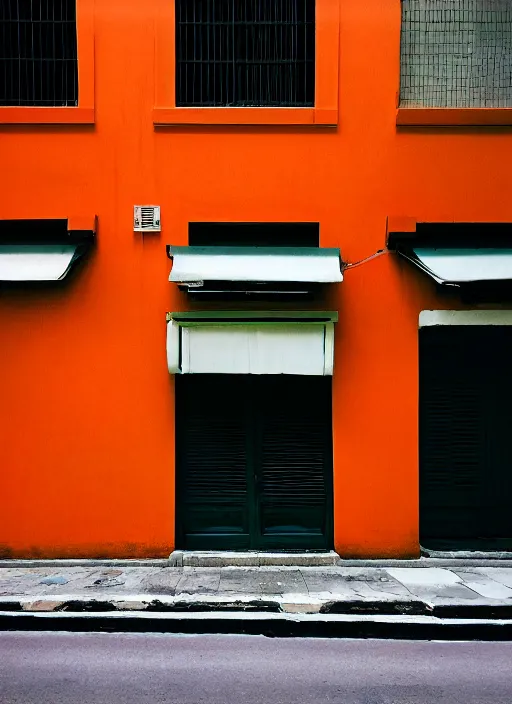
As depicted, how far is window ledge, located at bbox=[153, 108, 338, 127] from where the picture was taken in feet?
26.0

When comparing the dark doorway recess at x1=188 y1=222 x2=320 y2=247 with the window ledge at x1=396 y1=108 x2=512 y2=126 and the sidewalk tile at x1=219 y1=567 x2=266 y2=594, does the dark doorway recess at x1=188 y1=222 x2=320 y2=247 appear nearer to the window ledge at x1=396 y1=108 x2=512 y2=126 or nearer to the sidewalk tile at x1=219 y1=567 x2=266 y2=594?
the window ledge at x1=396 y1=108 x2=512 y2=126

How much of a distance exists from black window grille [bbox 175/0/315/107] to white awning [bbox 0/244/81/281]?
276cm

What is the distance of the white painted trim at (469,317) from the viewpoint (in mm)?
7914

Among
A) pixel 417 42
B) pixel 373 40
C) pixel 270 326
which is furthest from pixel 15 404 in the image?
pixel 417 42

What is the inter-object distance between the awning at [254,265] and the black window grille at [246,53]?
7.46 ft

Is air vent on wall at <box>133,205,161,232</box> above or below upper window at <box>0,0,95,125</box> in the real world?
below

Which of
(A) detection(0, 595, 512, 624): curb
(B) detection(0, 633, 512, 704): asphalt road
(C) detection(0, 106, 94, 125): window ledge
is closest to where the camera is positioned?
(B) detection(0, 633, 512, 704): asphalt road

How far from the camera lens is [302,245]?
8.26m

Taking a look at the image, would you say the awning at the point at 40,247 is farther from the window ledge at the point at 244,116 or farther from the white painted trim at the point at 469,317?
the white painted trim at the point at 469,317

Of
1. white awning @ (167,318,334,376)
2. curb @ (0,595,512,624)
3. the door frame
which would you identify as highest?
the door frame

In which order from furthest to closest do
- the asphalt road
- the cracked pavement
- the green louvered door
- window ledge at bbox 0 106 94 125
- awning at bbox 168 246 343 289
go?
1. the green louvered door
2. window ledge at bbox 0 106 94 125
3. awning at bbox 168 246 343 289
4. the cracked pavement
5. the asphalt road

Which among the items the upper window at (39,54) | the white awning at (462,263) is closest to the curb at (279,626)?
the white awning at (462,263)

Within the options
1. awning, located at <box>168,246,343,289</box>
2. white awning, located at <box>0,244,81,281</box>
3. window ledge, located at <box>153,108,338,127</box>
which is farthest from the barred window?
white awning, located at <box>0,244,81,281</box>

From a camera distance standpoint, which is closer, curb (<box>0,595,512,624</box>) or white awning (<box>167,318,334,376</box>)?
curb (<box>0,595,512,624</box>)
